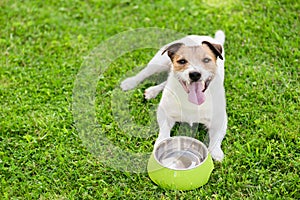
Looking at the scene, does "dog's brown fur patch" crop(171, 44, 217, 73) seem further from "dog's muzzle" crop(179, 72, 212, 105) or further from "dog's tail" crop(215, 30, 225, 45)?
"dog's tail" crop(215, 30, 225, 45)

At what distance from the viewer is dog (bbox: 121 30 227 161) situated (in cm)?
370

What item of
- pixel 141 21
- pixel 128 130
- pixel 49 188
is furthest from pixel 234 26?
pixel 49 188

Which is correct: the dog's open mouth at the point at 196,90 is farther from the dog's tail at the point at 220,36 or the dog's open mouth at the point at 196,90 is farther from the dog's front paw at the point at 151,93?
the dog's tail at the point at 220,36

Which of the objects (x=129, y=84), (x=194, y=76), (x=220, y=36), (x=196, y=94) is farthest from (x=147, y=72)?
(x=194, y=76)

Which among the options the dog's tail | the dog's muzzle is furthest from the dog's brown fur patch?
the dog's tail

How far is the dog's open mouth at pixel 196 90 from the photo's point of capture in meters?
3.74

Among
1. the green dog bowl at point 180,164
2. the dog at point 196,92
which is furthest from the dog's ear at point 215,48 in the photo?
the green dog bowl at point 180,164

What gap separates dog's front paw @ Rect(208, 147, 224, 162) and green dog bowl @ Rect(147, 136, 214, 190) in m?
0.12

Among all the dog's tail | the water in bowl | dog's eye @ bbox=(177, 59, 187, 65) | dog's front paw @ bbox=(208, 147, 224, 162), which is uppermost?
dog's eye @ bbox=(177, 59, 187, 65)

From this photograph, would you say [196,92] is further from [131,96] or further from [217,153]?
[131,96]

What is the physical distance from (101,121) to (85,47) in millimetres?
→ 1227

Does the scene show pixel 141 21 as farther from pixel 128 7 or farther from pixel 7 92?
pixel 7 92

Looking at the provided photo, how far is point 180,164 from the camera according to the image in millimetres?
3750

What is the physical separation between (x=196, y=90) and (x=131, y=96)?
3.03 feet
